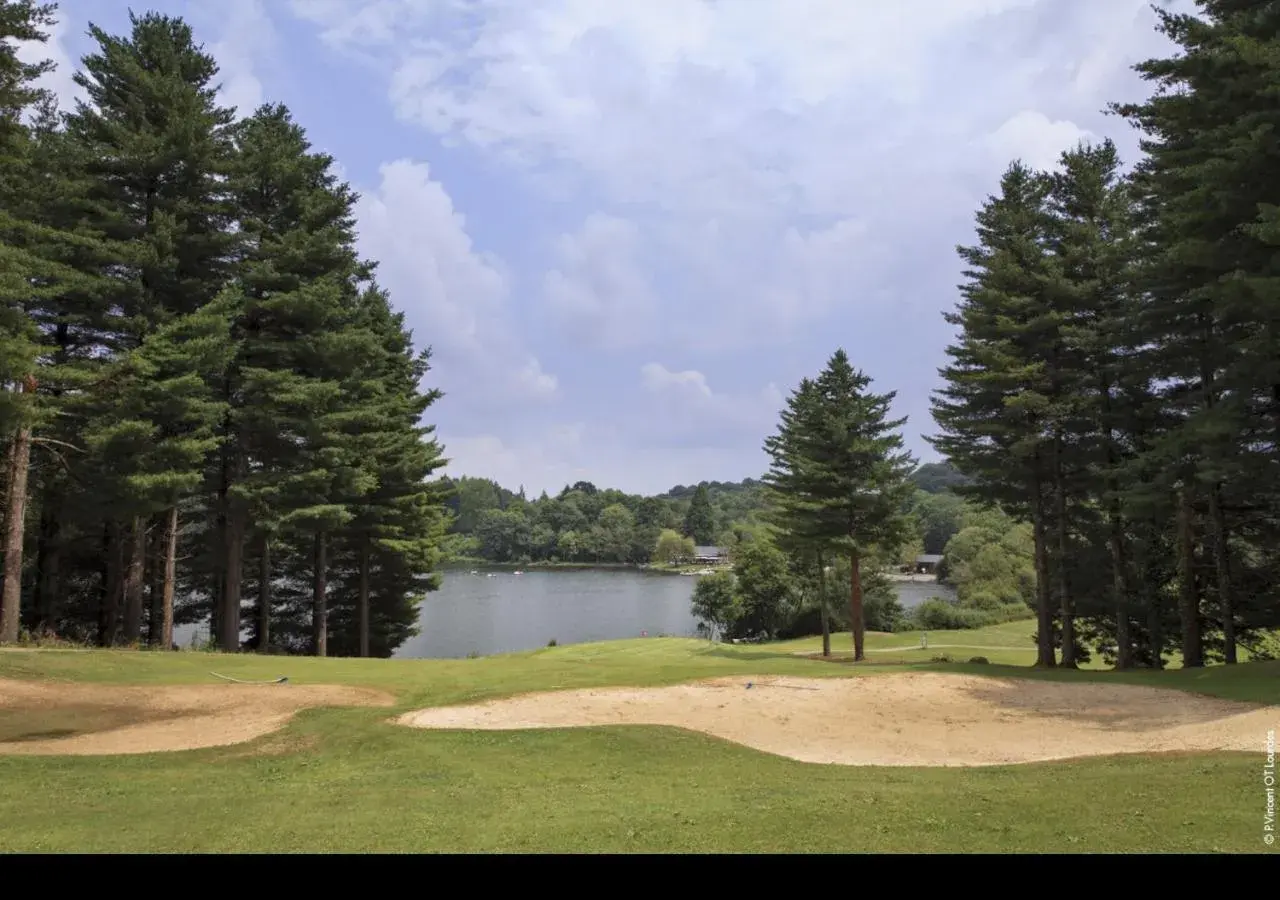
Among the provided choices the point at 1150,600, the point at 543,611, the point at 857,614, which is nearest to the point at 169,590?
the point at 857,614

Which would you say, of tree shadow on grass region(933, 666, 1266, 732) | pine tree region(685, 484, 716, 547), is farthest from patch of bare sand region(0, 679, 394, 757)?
pine tree region(685, 484, 716, 547)

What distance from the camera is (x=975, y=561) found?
75188 millimetres

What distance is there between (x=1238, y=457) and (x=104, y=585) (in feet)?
118

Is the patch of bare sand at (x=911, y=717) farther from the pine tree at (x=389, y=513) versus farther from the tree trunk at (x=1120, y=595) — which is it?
the pine tree at (x=389, y=513)

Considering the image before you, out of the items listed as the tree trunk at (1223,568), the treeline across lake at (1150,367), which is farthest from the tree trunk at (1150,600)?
the tree trunk at (1223,568)

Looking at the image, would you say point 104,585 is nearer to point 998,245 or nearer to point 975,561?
point 998,245

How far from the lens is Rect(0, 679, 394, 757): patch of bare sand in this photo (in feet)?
40.3

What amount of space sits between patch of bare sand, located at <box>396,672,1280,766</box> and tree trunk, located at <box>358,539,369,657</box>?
20824mm

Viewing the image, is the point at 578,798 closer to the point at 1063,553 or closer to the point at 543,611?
the point at 1063,553

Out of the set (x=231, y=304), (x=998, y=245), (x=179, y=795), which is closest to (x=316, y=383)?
(x=231, y=304)

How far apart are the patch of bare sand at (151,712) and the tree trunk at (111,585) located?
1214 centimetres

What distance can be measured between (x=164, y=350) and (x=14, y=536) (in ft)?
19.7

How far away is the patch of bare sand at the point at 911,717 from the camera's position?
12.2m

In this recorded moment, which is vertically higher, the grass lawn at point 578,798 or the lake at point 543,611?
the grass lawn at point 578,798
